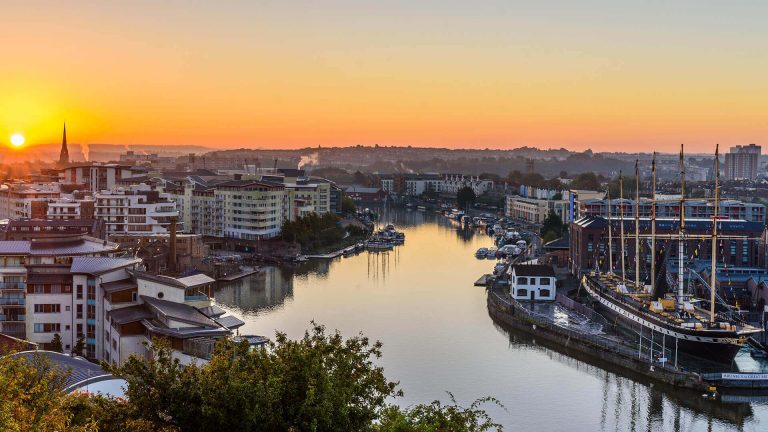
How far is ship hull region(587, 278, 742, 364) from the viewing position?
751 cm

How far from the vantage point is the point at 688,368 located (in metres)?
7.49

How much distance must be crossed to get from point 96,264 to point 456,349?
355 cm

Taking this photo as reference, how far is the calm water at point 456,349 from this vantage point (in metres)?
6.55

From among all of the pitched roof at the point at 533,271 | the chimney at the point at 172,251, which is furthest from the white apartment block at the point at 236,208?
the pitched roof at the point at 533,271

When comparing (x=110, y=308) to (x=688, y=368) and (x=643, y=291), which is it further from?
(x=643, y=291)

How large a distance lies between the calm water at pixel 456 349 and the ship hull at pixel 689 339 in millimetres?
807

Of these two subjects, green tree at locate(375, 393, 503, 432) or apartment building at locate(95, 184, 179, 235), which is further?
apartment building at locate(95, 184, 179, 235)

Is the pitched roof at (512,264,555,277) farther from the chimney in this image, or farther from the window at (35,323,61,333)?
the window at (35,323,61,333)

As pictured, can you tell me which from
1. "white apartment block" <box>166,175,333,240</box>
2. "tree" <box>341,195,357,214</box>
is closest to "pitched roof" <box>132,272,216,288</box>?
"white apartment block" <box>166,175,333,240</box>

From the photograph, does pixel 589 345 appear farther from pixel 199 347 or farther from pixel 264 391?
pixel 264 391

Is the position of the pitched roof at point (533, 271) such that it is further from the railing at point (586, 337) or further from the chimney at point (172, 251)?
the chimney at point (172, 251)

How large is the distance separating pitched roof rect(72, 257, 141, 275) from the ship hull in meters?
4.88

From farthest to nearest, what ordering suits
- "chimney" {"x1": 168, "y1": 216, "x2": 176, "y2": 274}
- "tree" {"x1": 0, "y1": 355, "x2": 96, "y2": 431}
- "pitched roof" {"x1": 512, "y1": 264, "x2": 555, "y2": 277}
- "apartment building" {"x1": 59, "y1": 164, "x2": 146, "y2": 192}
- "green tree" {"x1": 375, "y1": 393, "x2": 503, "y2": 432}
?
1. "apartment building" {"x1": 59, "y1": 164, "x2": 146, "y2": 192}
2. "chimney" {"x1": 168, "y1": 216, "x2": 176, "y2": 274}
3. "pitched roof" {"x1": 512, "y1": 264, "x2": 555, "y2": 277}
4. "green tree" {"x1": 375, "y1": 393, "x2": 503, "y2": 432}
5. "tree" {"x1": 0, "y1": 355, "x2": 96, "y2": 431}

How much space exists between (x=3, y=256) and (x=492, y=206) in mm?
23631
